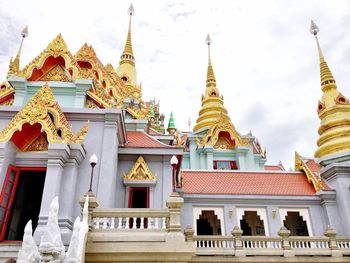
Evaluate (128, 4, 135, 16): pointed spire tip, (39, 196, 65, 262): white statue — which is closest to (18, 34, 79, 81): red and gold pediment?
(39, 196, 65, 262): white statue

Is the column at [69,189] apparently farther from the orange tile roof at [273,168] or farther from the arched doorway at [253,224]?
the orange tile roof at [273,168]

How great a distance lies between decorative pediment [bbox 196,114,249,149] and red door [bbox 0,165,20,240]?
Answer: 49.6 feet

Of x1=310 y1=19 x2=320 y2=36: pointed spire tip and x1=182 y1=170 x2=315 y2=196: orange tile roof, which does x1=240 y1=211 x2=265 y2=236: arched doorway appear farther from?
x1=310 y1=19 x2=320 y2=36: pointed spire tip

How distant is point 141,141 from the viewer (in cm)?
1346

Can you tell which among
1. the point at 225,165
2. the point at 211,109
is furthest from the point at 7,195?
the point at 211,109

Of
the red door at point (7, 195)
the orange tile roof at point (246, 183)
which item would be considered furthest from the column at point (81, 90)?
the orange tile roof at point (246, 183)

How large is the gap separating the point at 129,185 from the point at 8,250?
439 cm

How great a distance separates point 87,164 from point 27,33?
14.4 metres

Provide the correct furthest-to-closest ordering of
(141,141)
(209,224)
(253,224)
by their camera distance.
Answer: (209,224), (253,224), (141,141)

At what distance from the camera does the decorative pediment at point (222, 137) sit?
23.7 m

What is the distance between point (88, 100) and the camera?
1281 cm

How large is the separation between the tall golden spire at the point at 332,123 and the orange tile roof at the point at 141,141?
1003 cm

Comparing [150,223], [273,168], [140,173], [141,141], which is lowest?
[150,223]

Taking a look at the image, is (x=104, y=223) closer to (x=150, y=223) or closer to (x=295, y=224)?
(x=150, y=223)
